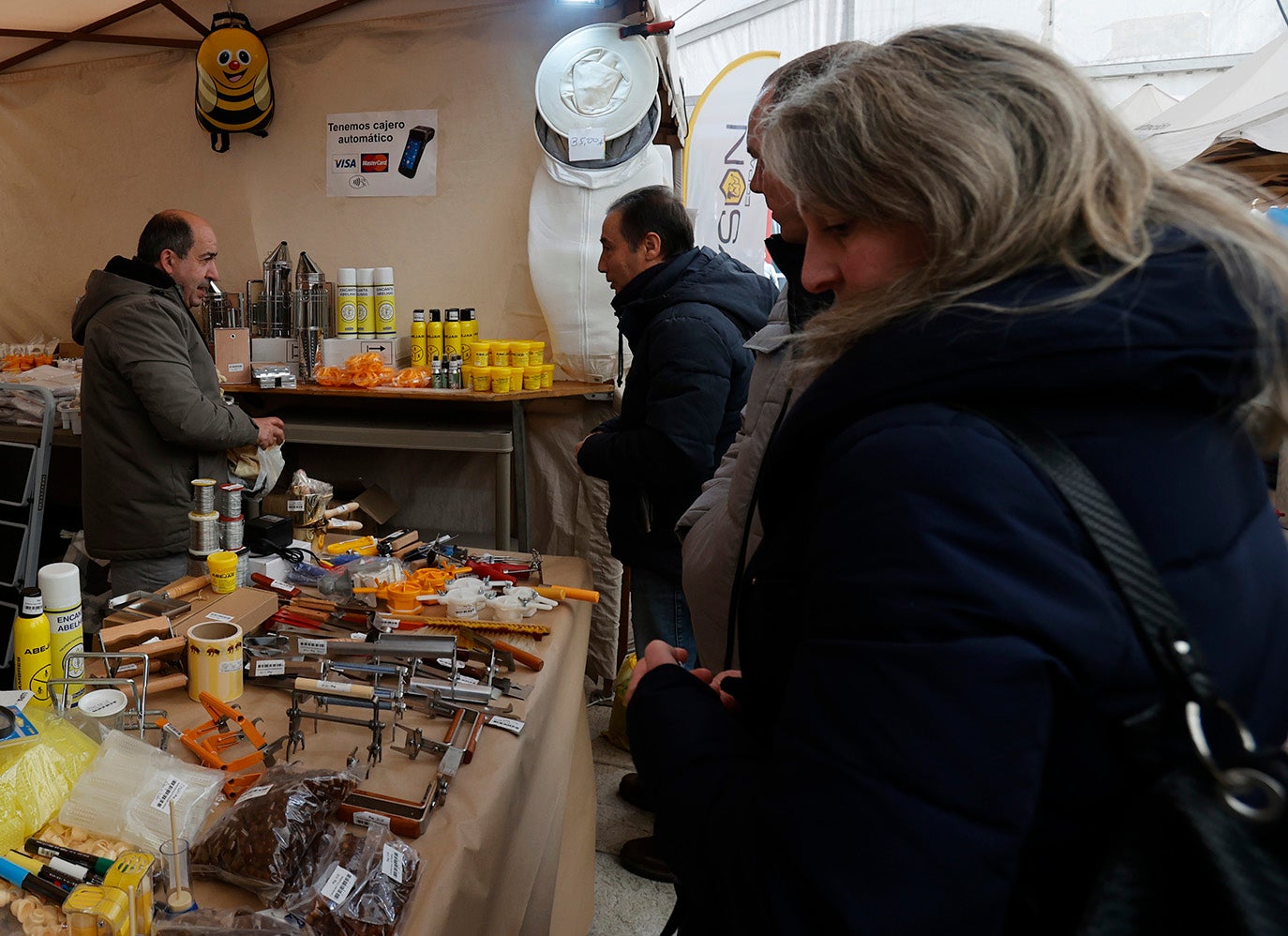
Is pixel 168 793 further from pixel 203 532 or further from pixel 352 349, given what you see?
pixel 352 349

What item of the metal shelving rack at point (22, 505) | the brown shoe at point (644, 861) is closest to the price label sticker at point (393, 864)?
the brown shoe at point (644, 861)

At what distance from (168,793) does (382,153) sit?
149 inches

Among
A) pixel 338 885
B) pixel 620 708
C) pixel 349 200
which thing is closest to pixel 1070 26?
pixel 349 200

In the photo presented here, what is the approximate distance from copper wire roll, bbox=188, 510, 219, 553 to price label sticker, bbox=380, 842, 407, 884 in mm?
1113

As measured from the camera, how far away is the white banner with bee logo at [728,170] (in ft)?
14.1

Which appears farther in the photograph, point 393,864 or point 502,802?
point 502,802

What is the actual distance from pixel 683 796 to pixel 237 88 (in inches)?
177

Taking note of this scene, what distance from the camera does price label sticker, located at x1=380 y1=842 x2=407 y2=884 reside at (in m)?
0.99

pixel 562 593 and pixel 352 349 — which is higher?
pixel 352 349

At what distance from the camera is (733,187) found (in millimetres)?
4301

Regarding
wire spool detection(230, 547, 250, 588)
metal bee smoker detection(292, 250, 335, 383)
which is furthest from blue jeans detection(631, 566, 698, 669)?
metal bee smoker detection(292, 250, 335, 383)

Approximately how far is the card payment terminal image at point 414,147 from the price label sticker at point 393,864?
12.3ft

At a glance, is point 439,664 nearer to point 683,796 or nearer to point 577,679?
point 577,679

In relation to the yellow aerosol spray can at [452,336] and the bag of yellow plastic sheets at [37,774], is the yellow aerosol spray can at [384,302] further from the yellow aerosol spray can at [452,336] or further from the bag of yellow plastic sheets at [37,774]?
the bag of yellow plastic sheets at [37,774]
